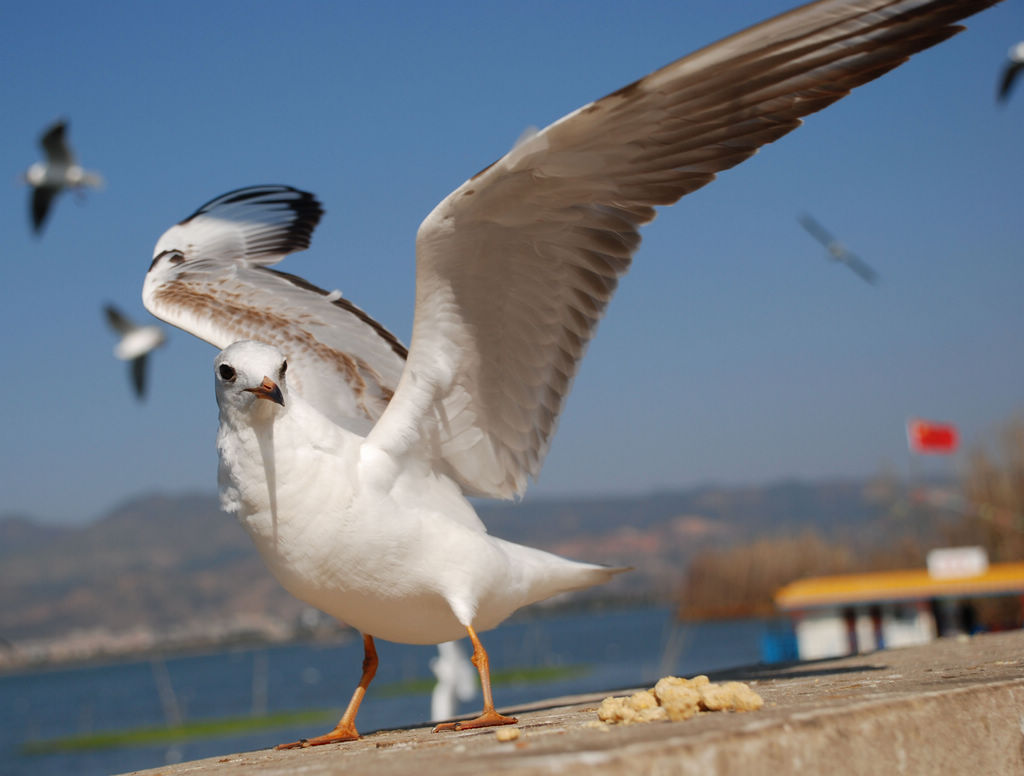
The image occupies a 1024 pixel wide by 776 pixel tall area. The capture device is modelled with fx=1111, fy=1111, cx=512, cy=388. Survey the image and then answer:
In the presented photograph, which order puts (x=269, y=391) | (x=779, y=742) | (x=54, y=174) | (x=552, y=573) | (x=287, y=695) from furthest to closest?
(x=287, y=695) < (x=54, y=174) < (x=552, y=573) < (x=269, y=391) < (x=779, y=742)

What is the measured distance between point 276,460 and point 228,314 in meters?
1.85

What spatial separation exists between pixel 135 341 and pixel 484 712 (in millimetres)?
16043

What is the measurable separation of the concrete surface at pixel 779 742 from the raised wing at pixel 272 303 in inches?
80.0

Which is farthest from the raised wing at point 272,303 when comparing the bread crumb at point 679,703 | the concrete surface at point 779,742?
the bread crumb at point 679,703

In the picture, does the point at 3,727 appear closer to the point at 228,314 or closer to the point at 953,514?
the point at 953,514

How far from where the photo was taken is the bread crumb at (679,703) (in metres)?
3.27

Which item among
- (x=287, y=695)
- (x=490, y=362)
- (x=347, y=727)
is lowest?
(x=287, y=695)

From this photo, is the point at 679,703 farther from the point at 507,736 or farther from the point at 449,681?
the point at 449,681

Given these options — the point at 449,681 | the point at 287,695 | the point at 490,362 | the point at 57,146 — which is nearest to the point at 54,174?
the point at 57,146

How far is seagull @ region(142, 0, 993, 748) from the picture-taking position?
13.5ft

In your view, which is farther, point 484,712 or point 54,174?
point 54,174

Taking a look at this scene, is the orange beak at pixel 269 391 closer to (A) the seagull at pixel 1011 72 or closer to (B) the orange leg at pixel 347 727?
(B) the orange leg at pixel 347 727

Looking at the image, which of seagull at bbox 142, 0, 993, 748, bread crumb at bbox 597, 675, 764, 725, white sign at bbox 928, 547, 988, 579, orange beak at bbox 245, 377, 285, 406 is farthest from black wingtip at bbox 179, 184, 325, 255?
white sign at bbox 928, 547, 988, 579

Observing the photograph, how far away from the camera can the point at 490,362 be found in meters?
5.03
